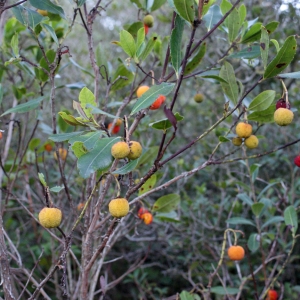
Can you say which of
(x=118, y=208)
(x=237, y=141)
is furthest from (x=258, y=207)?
(x=118, y=208)

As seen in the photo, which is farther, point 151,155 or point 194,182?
point 194,182

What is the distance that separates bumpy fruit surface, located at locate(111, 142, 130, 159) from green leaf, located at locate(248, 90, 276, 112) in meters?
0.46

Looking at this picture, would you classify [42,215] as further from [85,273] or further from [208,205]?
[208,205]

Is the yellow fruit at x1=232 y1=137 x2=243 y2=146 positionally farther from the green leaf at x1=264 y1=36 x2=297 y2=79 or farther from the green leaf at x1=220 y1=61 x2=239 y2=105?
the green leaf at x1=264 y1=36 x2=297 y2=79

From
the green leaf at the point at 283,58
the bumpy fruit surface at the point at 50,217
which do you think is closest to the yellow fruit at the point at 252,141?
the green leaf at the point at 283,58

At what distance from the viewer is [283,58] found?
964 mm

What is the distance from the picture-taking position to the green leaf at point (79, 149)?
0.98 metres

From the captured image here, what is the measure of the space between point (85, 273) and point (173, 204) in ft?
1.62

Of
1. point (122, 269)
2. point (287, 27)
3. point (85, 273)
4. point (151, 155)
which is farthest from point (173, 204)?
point (287, 27)

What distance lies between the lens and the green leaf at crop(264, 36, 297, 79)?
950 mm

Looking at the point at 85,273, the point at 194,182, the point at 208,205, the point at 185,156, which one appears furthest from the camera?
the point at 185,156

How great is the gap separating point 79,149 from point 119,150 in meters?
0.15

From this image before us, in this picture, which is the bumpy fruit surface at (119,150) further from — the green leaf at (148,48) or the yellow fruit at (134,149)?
the green leaf at (148,48)

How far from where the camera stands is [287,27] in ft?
10.2
